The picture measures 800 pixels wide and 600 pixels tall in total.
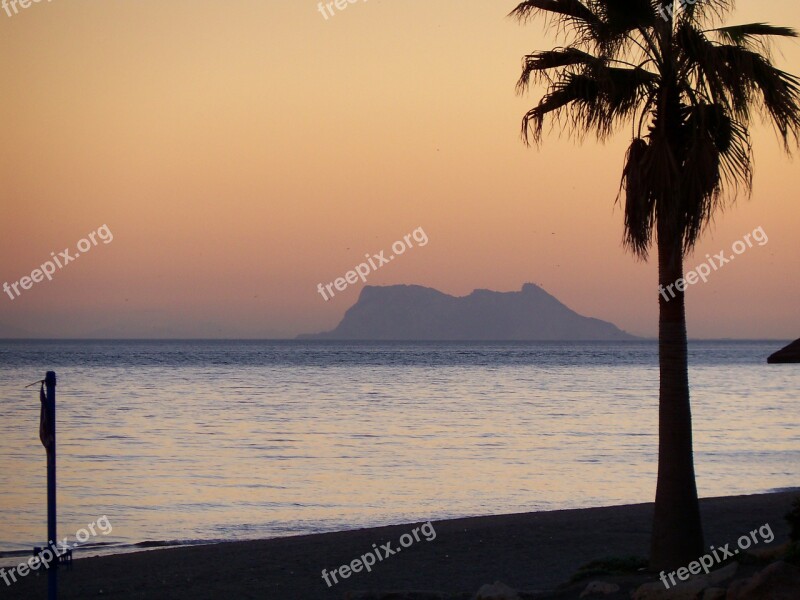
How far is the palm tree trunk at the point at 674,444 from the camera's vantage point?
392 inches

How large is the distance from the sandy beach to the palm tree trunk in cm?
53

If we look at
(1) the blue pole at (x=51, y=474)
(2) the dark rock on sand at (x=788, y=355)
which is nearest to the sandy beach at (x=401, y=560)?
(1) the blue pole at (x=51, y=474)

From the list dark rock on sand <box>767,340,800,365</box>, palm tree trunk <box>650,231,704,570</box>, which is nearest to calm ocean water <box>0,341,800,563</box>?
palm tree trunk <box>650,231,704,570</box>

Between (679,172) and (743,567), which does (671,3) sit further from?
(743,567)

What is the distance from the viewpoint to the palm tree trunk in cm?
997

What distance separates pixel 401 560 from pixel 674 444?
3.89 meters

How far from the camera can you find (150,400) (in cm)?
4991

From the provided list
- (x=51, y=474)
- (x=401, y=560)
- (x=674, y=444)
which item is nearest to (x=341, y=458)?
(x=401, y=560)

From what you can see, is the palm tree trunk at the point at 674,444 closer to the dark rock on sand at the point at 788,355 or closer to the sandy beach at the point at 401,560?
the sandy beach at the point at 401,560

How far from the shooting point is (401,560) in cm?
1234

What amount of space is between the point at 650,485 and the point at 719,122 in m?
12.7

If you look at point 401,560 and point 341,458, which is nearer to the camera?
point 401,560

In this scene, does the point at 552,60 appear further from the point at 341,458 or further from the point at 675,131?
the point at 341,458

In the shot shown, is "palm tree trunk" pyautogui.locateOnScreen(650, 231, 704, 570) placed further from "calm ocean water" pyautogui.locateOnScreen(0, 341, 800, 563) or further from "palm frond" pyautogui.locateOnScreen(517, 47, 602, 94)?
"calm ocean water" pyautogui.locateOnScreen(0, 341, 800, 563)
